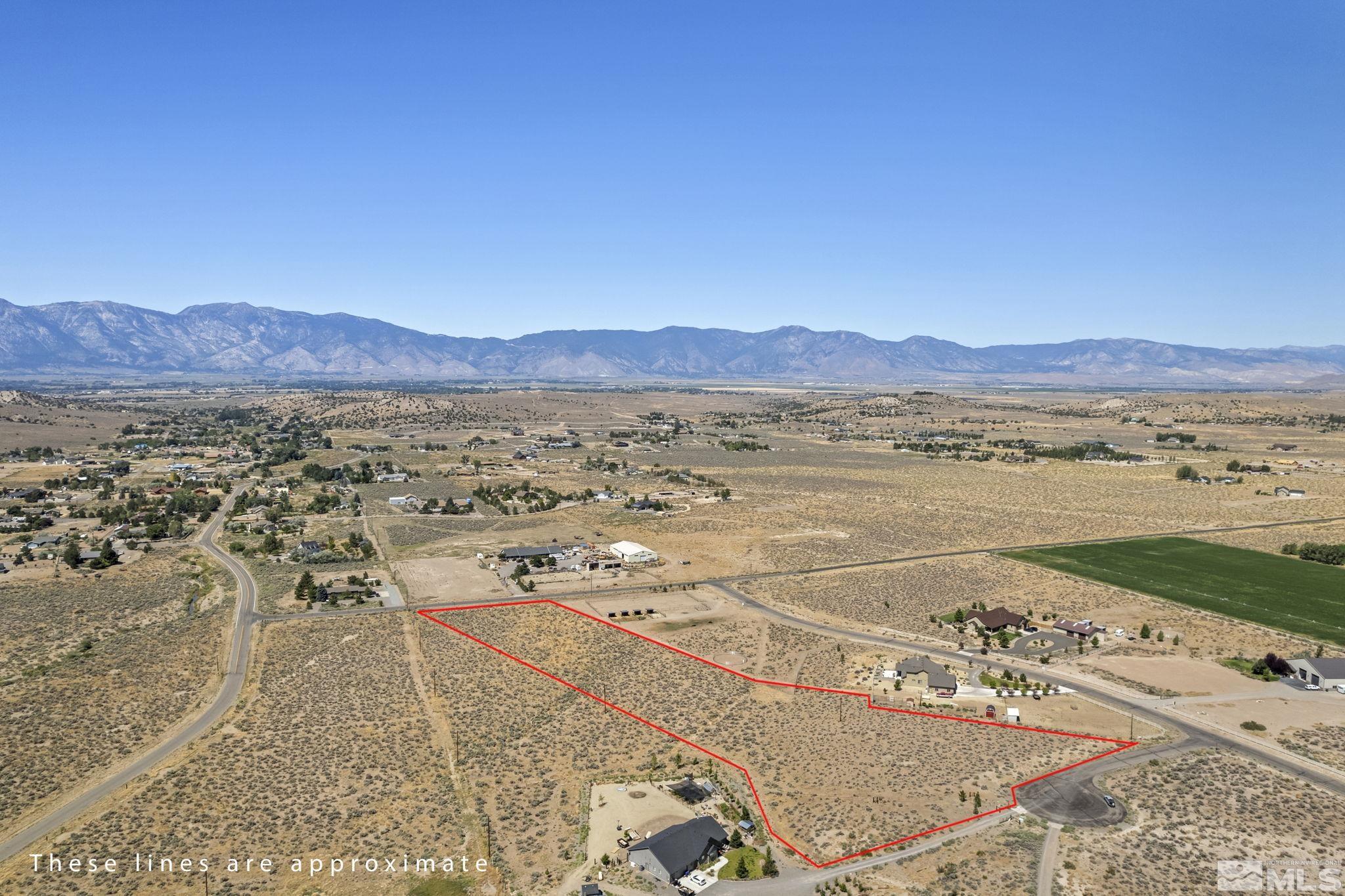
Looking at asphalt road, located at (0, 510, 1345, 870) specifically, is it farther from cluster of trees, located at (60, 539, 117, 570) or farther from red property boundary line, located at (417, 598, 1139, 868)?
cluster of trees, located at (60, 539, 117, 570)

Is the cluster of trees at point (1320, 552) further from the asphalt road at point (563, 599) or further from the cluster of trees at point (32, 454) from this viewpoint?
the cluster of trees at point (32, 454)

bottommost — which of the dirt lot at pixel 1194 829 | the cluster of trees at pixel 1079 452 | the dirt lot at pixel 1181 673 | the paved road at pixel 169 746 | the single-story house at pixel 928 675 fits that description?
the paved road at pixel 169 746

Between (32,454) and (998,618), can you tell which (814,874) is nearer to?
(998,618)

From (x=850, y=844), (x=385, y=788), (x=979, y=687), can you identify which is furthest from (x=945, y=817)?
(x=385, y=788)

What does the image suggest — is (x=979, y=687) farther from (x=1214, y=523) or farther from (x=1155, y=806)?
(x=1214, y=523)

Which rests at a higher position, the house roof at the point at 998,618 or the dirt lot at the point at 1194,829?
the house roof at the point at 998,618

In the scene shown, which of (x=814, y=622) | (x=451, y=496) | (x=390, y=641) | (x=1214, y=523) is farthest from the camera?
(x=451, y=496)

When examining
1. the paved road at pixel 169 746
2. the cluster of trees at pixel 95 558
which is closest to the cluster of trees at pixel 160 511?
the cluster of trees at pixel 95 558
